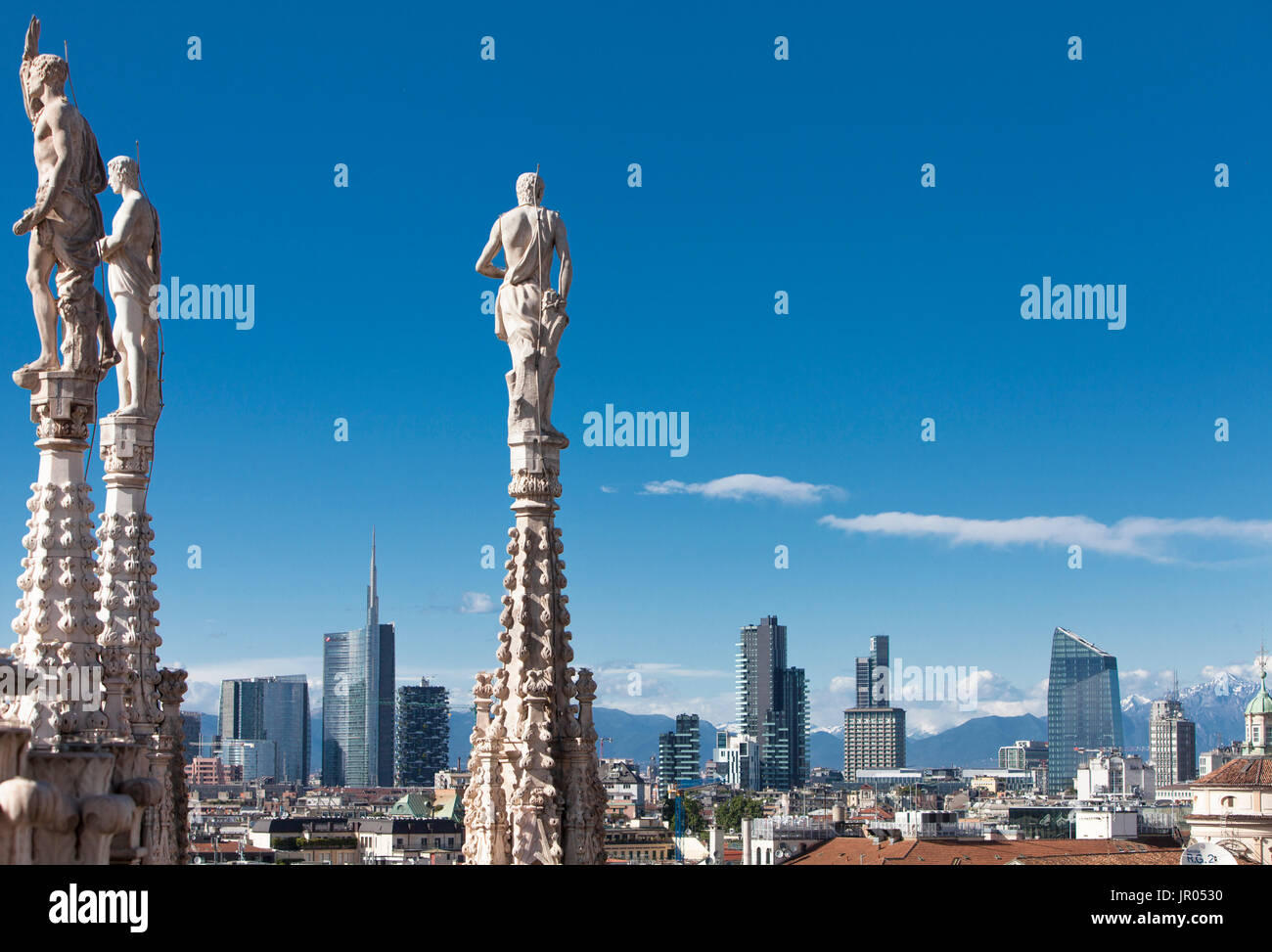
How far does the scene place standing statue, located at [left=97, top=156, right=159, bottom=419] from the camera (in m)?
13.7

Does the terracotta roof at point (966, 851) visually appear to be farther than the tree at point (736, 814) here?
No

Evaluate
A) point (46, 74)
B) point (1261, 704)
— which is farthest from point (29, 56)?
point (1261, 704)

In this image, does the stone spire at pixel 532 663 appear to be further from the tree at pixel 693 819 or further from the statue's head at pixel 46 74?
the tree at pixel 693 819

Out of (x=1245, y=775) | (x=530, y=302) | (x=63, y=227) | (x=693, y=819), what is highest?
(x=63, y=227)

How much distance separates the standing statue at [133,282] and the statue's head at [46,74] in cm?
229

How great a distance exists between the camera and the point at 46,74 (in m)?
11.4

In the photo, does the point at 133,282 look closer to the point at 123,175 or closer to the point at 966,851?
the point at 123,175

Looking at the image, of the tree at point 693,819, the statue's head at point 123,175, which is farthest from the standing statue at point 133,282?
the tree at point 693,819

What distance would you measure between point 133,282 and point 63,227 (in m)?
2.61

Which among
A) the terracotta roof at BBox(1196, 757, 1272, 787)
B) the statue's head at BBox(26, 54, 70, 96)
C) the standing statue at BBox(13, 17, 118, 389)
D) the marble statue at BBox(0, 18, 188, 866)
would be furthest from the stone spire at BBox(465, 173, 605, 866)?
the terracotta roof at BBox(1196, 757, 1272, 787)

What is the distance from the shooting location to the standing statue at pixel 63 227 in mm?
10992
